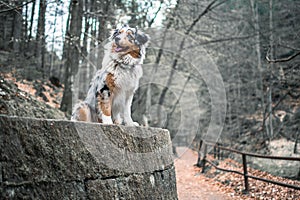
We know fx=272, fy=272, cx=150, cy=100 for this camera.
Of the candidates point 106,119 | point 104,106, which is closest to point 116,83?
point 104,106

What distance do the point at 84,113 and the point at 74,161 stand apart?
1.14m

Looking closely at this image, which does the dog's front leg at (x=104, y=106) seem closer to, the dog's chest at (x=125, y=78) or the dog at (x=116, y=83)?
the dog at (x=116, y=83)

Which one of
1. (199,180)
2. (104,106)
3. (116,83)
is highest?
(116,83)

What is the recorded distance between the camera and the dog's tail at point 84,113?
3145 mm

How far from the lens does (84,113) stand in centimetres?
316

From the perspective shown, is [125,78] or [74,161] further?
[125,78]

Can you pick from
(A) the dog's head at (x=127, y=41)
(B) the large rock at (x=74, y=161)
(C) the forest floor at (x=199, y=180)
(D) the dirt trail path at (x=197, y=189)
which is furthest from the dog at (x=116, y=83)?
(D) the dirt trail path at (x=197, y=189)

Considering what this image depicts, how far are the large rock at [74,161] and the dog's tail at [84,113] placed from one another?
709mm

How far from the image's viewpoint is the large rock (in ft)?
5.88

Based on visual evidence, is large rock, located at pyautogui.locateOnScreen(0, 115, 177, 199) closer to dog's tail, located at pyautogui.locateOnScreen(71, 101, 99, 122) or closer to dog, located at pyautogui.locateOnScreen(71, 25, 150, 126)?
dog, located at pyautogui.locateOnScreen(71, 25, 150, 126)

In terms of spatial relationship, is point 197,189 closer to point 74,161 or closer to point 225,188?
point 225,188

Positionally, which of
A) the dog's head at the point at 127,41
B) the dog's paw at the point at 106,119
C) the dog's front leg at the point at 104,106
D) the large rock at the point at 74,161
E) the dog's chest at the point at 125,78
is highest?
the dog's head at the point at 127,41

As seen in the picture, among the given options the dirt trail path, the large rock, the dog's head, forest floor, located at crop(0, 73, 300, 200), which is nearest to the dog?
the dog's head

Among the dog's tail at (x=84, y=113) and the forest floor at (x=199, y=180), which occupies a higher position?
the dog's tail at (x=84, y=113)
